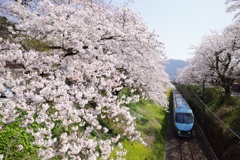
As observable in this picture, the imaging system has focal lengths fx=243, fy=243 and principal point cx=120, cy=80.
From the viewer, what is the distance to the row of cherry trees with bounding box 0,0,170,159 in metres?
5.58

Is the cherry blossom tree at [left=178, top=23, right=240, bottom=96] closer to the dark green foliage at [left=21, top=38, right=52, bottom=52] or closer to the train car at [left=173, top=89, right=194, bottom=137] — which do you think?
the train car at [left=173, top=89, right=194, bottom=137]

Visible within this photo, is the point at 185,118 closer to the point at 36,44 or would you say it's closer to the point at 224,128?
the point at 224,128

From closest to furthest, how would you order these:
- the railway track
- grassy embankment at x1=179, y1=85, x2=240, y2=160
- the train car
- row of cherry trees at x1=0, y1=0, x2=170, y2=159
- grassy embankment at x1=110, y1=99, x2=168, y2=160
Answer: row of cherry trees at x1=0, y1=0, x2=170, y2=159 → grassy embankment at x1=110, y1=99, x2=168, y2=160 → grassy embankment at x1=179, y1=85, x2=240, y2=160 → the railway track → the train car

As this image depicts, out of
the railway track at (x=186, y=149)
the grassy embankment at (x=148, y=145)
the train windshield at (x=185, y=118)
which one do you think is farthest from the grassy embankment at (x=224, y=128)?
the grassy embankment at (x=148, y=145)

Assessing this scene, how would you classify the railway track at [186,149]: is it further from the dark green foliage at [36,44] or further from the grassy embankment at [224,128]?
the dark green foliage at [36,44]

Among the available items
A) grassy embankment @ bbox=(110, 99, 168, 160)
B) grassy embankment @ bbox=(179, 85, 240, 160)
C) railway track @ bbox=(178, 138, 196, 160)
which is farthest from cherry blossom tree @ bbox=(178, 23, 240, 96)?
grassy embankment @ bbox=(110, 99, 168, 160)

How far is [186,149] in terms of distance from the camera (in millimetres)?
20359

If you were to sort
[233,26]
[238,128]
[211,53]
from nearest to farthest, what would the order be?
[238,128]
[233,26]
[211,53]

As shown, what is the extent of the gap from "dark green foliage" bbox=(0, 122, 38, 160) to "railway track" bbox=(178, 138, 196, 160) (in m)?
13.2

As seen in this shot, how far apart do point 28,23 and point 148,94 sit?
38.7 feet

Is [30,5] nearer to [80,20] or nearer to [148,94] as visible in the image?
[80,20]

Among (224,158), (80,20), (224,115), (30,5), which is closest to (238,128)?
(224,158)

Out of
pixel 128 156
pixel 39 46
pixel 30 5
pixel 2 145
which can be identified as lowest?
pixel 128 156

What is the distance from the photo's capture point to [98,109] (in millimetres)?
6660
